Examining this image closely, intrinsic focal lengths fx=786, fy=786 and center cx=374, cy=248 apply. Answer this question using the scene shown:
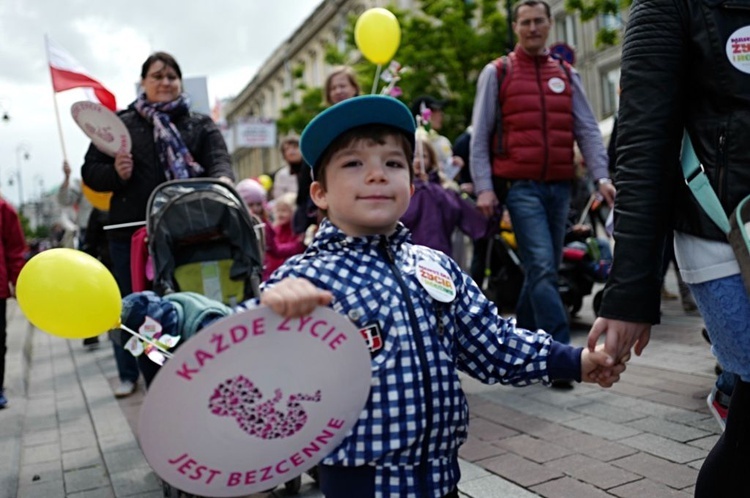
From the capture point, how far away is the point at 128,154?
4523mm

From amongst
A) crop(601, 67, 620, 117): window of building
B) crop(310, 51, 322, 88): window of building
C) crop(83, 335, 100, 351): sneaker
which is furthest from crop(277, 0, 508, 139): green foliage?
crop(310, 51, 322, 88): window of building

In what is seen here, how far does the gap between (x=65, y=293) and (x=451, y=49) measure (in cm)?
2445

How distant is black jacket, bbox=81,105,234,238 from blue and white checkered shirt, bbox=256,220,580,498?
284cm

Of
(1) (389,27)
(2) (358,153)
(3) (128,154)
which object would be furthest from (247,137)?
(2) (358,153)

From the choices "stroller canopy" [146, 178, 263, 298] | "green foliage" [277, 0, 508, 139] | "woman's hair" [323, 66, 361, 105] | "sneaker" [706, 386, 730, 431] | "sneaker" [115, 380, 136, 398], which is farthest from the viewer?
"green foliage" [277, 0, 508, 139]

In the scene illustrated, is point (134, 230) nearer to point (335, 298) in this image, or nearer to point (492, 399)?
point (492, 399)


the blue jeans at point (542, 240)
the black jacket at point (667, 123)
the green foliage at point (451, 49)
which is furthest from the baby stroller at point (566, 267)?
the green foliage at point (451, 49)

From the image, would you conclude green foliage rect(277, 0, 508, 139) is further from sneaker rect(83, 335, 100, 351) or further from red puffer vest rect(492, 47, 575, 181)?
red puffer vest rect(492, 47, 575, 181)

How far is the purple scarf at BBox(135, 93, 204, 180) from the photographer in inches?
179

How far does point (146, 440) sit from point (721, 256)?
1.29m

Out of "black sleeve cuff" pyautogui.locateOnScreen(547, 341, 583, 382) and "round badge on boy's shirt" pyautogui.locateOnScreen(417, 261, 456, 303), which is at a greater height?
"round badge on boy's shirt" pyautogui.locateOnScreen(417, 261, 456, 303)

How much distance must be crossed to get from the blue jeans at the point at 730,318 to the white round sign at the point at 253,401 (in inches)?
32.1

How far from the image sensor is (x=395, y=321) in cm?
185

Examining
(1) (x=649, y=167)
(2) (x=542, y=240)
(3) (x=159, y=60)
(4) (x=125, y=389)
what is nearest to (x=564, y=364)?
(1) (x=649, y=167)
